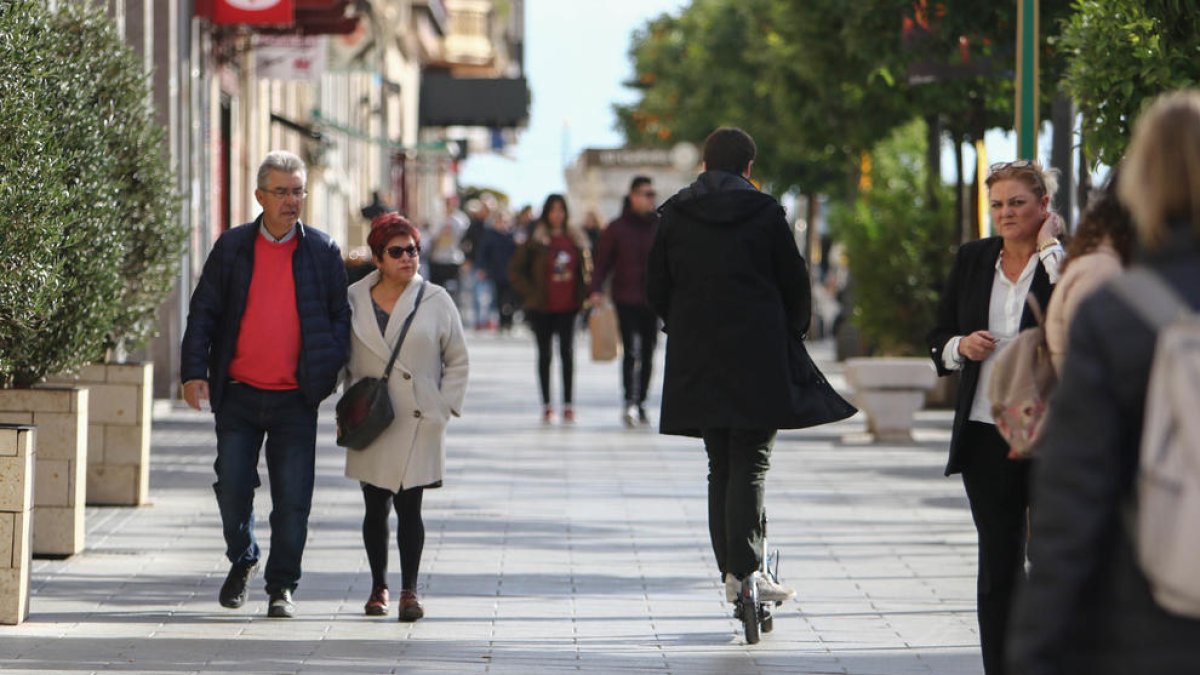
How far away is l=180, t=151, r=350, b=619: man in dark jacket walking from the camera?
9.41 metres

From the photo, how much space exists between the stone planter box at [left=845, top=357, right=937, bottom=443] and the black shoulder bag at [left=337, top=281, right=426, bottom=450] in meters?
9.90

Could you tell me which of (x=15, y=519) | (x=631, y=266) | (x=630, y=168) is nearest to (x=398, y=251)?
(x=15, y=519)

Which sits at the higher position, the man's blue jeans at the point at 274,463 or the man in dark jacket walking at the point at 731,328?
the man in dark jacket walking at the point at 731,328

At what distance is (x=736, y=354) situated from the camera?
8.95m

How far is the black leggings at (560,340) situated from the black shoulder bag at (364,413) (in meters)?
10.9

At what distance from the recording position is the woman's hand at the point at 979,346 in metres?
7.22

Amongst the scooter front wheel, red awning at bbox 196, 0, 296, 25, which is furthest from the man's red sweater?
red awning at bbox 196, 0, 296, 25

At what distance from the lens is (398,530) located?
376 inches

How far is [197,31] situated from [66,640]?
14689 mm

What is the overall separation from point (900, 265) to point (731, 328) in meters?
14.5

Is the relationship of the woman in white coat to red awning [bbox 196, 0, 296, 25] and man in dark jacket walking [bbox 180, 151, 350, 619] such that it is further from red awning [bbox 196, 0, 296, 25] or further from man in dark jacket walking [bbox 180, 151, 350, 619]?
red awning [bbox 196, 0, 296, 25]

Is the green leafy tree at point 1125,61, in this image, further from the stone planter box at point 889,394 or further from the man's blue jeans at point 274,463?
the stone planter box at point 889,394

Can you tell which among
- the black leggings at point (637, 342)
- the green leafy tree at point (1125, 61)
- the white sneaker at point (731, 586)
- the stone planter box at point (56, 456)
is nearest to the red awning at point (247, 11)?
the black leggings at point (637, 342)

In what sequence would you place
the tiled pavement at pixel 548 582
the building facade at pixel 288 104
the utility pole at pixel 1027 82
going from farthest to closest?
the building facade at pixel 288 104, the utility pole at pixel 1027 82, the tiled pavement at pixel 548 582
